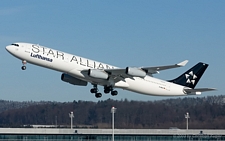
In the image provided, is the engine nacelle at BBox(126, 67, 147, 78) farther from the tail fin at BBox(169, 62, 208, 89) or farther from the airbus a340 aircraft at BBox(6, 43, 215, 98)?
the tail fin at BBox(169, 62, 208, 89)

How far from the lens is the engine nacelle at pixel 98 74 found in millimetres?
56000

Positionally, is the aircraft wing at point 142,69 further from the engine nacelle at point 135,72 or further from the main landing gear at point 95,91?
the main landing gear at point 95,91

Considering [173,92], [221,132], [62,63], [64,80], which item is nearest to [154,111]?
[221,132]

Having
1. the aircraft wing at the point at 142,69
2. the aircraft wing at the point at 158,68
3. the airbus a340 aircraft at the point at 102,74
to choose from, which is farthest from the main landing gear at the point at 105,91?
the aircraft wing at the point at 158,68

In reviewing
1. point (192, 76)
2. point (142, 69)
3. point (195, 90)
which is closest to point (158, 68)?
point (142, 69)

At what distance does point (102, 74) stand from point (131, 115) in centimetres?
3057

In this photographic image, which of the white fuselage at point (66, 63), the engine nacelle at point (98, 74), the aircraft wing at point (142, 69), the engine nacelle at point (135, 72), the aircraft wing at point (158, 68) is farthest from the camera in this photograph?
the engine nacelle at point (135, 72)

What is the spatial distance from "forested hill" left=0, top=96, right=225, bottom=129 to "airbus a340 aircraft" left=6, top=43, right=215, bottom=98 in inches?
826

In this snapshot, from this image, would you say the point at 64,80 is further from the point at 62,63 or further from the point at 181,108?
the point at 181,108

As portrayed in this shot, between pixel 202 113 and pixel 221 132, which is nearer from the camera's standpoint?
pixel 221 132

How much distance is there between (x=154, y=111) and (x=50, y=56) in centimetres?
3465

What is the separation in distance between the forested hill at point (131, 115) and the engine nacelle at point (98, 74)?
2574cm

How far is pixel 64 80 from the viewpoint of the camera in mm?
60656

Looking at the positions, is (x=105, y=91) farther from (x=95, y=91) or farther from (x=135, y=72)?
(x=135, y=72)
